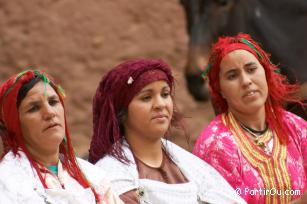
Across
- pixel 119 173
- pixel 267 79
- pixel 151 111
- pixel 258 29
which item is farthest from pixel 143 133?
pixel 258 29

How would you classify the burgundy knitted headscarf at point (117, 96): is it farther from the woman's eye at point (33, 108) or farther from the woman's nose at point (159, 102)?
the woman's eye at point (33, 108)

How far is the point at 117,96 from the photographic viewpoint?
3.26 m

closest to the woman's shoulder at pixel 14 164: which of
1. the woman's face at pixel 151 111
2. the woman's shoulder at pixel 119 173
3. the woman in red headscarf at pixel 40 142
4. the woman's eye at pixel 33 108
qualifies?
the woman in red headscarf at pixel 40 142

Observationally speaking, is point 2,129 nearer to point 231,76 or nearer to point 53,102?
point 53,102

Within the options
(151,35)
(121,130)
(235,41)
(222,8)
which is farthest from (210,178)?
(151,35)

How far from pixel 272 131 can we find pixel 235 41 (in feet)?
1.08

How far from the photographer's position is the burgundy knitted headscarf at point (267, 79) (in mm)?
3543

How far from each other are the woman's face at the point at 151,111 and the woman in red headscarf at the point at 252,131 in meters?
0.26

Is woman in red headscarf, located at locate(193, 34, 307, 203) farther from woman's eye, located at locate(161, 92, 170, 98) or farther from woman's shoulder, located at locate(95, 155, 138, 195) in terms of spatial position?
woman's shoulder, located at locate(95, 155, 138, 195)

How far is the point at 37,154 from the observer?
9.95ft

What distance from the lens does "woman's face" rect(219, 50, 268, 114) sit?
3.49m

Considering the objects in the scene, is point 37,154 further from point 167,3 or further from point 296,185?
point 167,3

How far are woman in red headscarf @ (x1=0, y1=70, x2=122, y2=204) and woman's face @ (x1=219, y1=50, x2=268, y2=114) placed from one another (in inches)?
25.4

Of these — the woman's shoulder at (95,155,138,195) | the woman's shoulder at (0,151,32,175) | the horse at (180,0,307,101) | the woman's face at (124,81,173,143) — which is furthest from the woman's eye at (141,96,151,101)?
the horse at (180,0,307,101)
